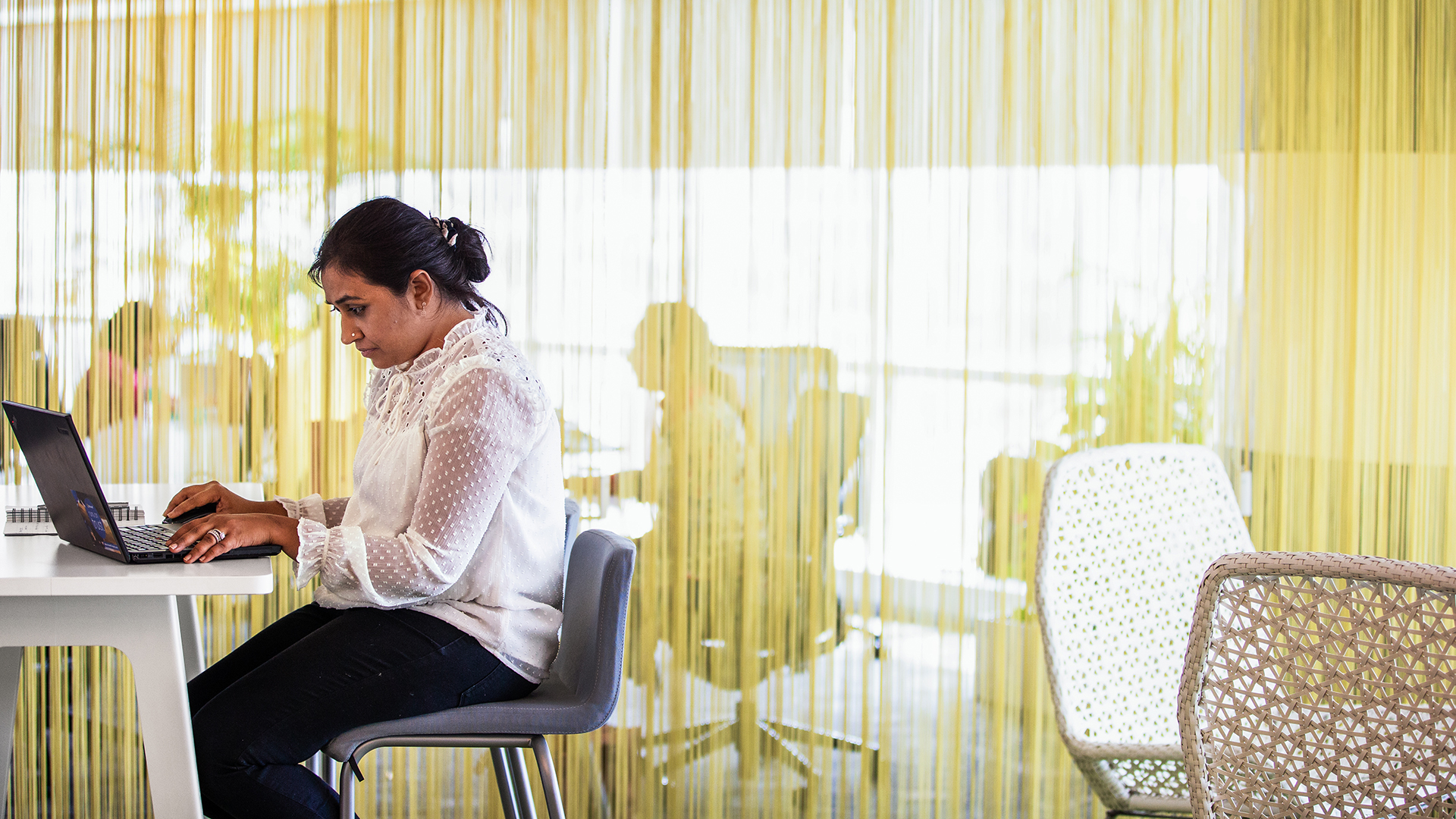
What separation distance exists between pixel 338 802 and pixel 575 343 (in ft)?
3.73

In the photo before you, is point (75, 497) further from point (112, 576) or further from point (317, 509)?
point (317, 509)

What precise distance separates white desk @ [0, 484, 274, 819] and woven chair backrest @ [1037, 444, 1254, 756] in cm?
126

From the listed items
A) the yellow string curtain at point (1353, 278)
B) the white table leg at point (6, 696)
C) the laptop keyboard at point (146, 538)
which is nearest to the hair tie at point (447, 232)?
the laptop keyboard at point (146, 538)

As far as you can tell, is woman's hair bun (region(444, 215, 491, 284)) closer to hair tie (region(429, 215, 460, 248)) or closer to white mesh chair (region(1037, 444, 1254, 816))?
→ hair tie (region(429, 215, 460, 248))

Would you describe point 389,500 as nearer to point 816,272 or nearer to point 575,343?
point 575,343

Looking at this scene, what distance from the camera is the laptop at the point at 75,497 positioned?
1238 millimetres

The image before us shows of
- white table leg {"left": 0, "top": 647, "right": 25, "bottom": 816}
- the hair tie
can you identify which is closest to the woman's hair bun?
the hair tie

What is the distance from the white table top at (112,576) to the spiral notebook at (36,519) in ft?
0.54

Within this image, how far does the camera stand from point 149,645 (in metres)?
1.25

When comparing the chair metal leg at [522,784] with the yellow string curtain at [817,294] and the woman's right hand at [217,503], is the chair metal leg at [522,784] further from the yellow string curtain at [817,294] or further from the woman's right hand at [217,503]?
the yellow string curtain at [817,294]

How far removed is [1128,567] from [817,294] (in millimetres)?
822

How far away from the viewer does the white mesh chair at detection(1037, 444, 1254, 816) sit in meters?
1.79

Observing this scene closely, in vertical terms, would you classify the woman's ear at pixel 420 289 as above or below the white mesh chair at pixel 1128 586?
above

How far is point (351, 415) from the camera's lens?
7.71ft
